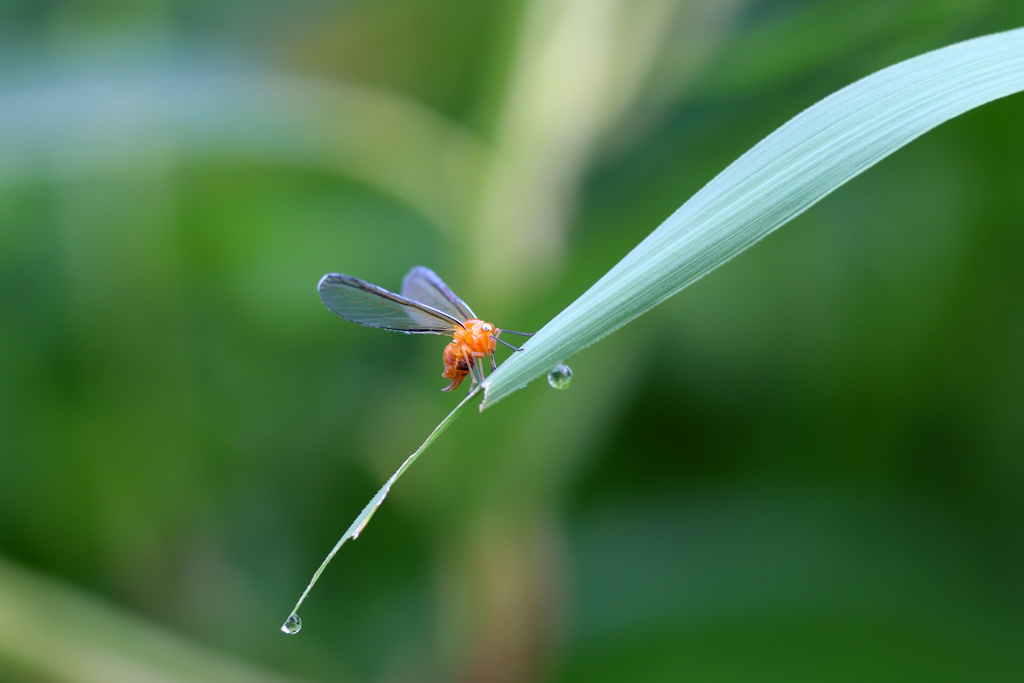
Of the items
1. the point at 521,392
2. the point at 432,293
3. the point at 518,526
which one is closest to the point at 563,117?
the point at 521,392

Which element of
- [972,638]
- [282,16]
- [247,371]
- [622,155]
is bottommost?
[972,638]

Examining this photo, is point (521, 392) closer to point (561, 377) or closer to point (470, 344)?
point (470, 344)

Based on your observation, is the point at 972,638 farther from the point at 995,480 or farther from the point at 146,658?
the point at 146,658

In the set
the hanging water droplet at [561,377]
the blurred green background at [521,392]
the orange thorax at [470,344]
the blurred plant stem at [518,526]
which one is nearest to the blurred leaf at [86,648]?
the blurred green background at [521,392]

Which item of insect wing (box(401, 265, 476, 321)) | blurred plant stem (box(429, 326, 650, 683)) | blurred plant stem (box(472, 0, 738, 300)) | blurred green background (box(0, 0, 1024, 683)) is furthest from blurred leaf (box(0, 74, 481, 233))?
insect wing (box(401, 265, 476, 321))

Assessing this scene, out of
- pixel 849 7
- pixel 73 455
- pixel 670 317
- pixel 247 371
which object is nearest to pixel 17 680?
pixel 73 455

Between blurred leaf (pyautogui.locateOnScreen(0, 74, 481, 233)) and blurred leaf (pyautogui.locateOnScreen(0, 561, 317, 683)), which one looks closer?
blurred leaf (pyautogui.locateOnScreen(0, 561, 317, 683))

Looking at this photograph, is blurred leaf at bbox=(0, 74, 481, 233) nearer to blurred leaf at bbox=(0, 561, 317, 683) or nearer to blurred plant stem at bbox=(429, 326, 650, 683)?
blurred plant stem at bbox=(429, 326, 650, 683)
